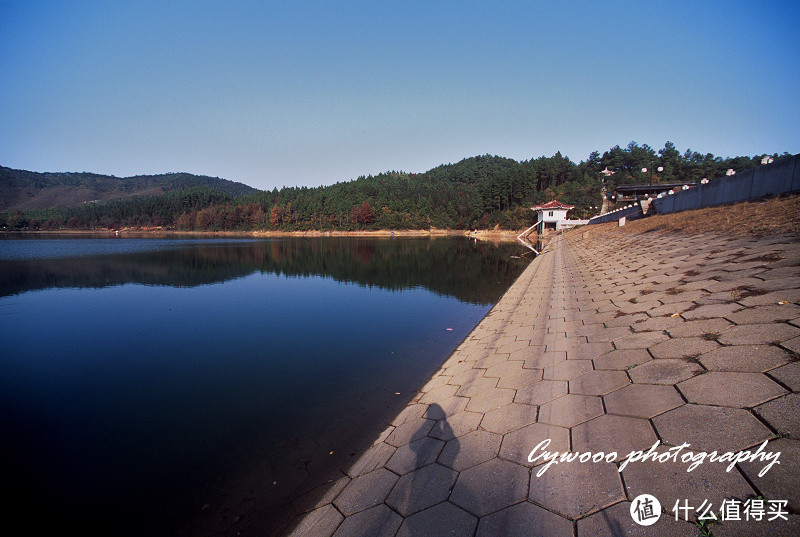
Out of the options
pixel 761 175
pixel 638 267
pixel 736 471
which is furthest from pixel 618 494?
pixel 761 175

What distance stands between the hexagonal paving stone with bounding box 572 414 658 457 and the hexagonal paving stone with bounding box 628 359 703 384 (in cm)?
65

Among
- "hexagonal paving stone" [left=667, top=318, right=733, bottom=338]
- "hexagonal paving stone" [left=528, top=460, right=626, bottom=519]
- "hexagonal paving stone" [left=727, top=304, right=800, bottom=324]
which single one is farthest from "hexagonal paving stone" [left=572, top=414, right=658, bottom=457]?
"hexagonal paving stone" [left=727, top=304, right=800, bottom=324]

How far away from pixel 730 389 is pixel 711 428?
53cm

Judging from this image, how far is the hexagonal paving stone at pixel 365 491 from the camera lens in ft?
8.48

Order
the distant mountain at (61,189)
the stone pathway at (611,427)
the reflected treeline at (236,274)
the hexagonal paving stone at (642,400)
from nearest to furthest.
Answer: the stone pathway at (611,427) < the hexagonal paving stone at (642,400) < the reflected treeline at (236,274) < the distant mountain at (61,189)

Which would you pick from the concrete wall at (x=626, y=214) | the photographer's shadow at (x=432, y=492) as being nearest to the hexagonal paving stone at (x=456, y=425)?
the photographer's shadow at (x=432, y=492)

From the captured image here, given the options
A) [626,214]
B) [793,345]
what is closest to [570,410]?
[793,345]

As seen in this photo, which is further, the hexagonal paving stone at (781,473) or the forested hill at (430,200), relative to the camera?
the forested hill at (430,200)

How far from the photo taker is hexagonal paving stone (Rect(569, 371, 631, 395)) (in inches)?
123

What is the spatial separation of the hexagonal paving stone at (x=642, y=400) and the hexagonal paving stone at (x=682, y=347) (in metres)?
0.68

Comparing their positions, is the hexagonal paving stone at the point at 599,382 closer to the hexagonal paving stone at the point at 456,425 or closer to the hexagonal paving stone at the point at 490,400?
the hexagonal paving stone at the point at 490,400

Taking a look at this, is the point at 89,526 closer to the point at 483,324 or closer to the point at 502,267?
the point at 483,324

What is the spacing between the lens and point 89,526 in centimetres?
316

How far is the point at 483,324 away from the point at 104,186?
256 meters
